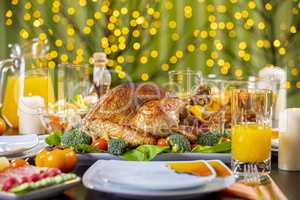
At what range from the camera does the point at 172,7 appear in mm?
3498

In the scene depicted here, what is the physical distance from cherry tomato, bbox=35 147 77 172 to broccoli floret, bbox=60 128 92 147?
6.6 inches

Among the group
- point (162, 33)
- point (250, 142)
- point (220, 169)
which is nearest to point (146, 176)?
point (220, 169)

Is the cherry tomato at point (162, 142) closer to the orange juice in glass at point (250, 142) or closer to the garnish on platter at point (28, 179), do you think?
the orange juice in glass at point (250, 142)

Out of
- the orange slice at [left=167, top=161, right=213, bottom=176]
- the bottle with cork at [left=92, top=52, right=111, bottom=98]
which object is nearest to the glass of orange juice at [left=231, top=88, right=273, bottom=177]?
the orange slice at [left=167, top=161, right=213, bottom=176]

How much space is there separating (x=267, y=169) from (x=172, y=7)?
2.35 metres

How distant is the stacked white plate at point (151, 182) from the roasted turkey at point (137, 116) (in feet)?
1.09

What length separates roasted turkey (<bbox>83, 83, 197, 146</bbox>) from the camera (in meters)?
1.50

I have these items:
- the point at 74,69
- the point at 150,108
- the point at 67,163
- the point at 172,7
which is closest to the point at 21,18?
the point at 172,7

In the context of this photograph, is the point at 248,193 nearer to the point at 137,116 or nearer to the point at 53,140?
the point at 137,116

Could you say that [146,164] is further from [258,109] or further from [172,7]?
[172,7]

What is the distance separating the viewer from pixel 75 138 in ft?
4.83

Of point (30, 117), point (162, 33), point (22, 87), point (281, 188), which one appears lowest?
point (281, 188)

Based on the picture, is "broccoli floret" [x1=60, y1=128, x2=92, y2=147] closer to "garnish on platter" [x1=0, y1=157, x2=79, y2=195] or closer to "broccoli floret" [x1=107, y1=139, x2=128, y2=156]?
"broccoli floret" [x1=107, y1=139, x2=128, y2=156]

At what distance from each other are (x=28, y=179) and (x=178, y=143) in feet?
1.64
